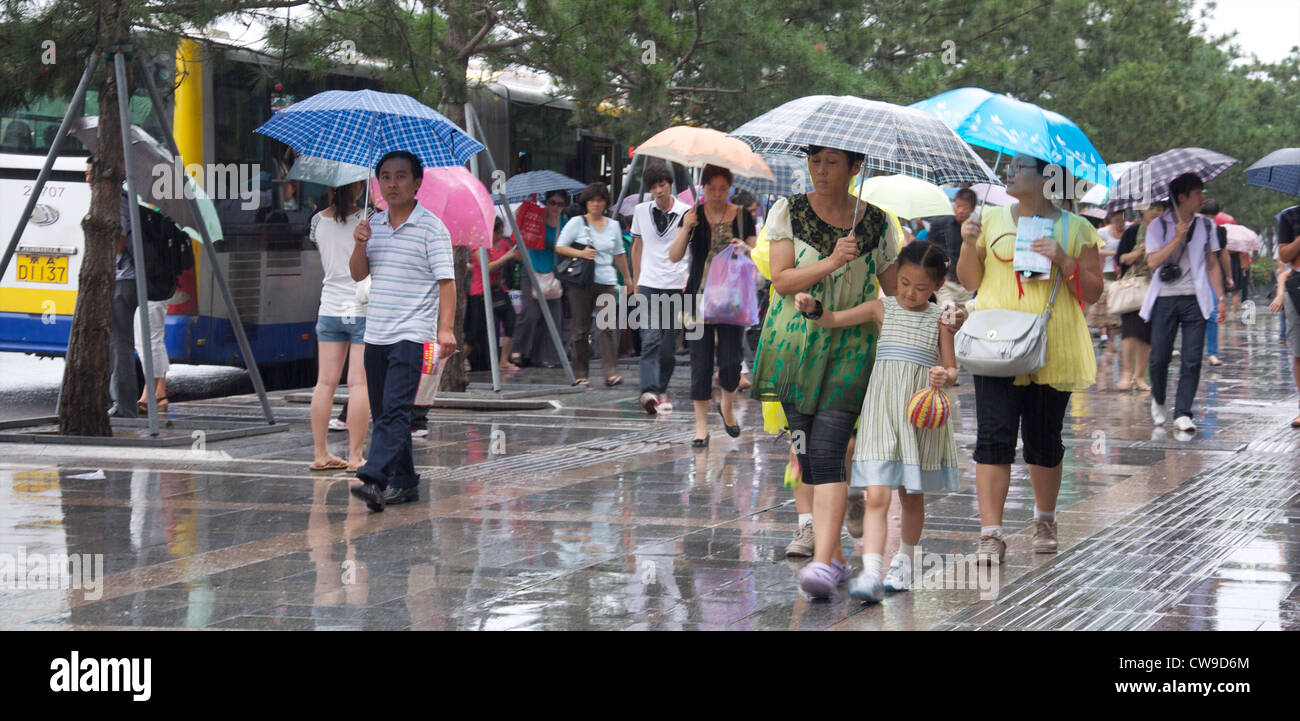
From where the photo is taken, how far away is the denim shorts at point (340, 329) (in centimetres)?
894

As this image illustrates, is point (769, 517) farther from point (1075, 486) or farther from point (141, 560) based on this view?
point (141, 560)

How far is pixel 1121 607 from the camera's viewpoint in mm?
5652

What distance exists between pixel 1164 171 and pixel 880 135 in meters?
5.05

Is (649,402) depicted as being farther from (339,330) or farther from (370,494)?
(370,494)

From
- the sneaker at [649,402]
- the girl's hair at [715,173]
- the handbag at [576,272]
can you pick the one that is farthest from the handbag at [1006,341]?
the handbag at [576,272]

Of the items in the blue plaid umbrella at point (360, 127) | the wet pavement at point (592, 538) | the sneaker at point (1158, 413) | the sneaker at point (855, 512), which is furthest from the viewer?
the sneaker at point (1158, 413)

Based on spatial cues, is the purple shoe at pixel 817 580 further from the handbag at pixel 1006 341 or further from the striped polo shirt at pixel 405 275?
the striped polo shirt at pixel 405 275

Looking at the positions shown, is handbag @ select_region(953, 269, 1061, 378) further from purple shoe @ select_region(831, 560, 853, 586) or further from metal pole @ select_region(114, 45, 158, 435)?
metal pole @ select_region(114, 45, 158, 435)

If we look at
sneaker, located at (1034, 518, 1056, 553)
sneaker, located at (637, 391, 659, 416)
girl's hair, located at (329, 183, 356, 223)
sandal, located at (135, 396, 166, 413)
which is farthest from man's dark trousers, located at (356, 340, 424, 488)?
sandal, located at (135, 396, 166, 413)

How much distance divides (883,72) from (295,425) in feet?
44.8

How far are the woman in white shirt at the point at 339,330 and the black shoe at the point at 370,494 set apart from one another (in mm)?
1235

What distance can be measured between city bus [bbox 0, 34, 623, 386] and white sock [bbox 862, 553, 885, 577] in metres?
7.54

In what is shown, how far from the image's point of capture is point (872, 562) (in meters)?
5.79

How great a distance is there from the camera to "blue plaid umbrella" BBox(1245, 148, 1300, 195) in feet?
35.2
